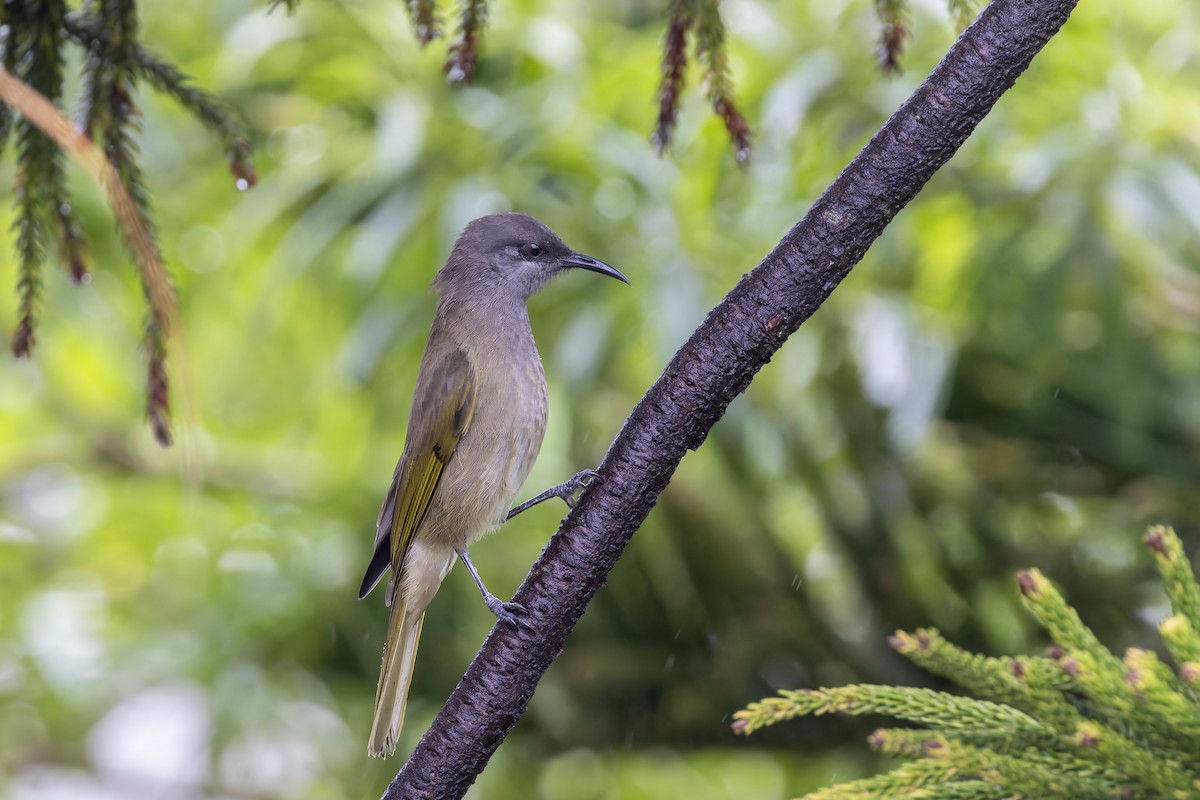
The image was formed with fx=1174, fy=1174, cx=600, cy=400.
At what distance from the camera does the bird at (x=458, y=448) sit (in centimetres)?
257

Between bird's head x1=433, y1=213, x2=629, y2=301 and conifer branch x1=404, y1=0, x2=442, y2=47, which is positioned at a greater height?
bird's head x1=433, y1=213, x2=629, y2=301

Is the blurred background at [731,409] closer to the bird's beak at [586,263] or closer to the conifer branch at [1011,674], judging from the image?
the bird's beak at [586,263]

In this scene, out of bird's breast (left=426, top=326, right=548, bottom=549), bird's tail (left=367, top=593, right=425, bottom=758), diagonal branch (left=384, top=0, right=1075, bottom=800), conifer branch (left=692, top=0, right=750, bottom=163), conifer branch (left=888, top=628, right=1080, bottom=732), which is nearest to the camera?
diagonal branch (left=384, top=0, right=1075, bottom=800)

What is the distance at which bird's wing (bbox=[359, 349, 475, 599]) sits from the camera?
8.51 ft

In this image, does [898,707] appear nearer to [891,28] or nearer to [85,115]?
[891,28]

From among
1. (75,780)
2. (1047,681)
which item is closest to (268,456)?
(75,780)

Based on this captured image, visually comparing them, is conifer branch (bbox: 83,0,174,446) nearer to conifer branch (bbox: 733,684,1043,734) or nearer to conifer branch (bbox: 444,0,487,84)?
conifer branch (bbox: 444,0,487,84)

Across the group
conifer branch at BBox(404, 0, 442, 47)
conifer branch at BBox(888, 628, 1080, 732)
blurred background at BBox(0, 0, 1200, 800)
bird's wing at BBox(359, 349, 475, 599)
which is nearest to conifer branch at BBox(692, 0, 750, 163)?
conifer branch at BBox(404, 0, 442, 47)

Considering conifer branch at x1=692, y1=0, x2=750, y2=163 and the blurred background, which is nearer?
conifer branch at x1=692, y1=0, x2=750, y2=163

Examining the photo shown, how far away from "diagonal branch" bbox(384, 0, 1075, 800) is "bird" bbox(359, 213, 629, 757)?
2.94 ft

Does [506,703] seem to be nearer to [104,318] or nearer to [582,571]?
[582,571]

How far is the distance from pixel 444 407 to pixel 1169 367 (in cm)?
271

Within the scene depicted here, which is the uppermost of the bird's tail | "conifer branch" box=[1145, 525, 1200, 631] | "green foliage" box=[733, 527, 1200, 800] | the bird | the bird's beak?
the bird's beak

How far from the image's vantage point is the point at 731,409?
12.4 feet
